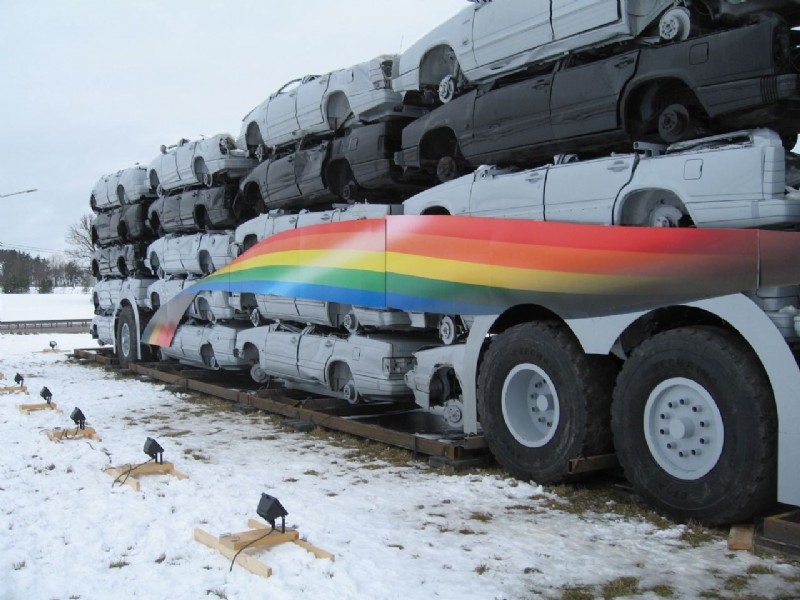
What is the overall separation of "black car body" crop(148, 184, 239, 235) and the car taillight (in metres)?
5.36

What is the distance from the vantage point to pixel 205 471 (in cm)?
720

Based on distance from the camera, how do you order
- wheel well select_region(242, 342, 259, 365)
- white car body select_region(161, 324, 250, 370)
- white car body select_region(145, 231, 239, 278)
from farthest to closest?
1. white car body select_region(145, 231, 239, 278)
2. white car body select_region(161, 324, 250, 370)
3. wheel well select_region(242, 342, 259, 365)

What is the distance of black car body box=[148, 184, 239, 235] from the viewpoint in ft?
42.3

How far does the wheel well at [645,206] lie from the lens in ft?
19.3

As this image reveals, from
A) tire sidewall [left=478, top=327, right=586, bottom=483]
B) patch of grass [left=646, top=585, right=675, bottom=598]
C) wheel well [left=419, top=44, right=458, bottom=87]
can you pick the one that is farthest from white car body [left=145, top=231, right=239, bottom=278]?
patch of grass [left=646, top=585, right=675, bottom=598]

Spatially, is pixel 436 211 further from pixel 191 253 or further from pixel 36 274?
pixel 36 274

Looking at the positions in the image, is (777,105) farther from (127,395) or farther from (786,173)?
(127,395)

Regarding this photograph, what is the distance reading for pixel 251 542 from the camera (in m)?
4.89

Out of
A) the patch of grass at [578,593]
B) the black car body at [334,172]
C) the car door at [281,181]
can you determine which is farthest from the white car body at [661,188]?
the car door at [281,181]

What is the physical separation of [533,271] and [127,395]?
8.06 meters

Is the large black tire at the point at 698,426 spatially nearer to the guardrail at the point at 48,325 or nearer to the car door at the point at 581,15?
the car door at the point at 581,15

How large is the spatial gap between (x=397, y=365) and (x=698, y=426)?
12.2ft

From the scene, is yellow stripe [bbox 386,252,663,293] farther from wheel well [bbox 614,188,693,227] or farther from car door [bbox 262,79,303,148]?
car door [bbox 262,79,303,148]

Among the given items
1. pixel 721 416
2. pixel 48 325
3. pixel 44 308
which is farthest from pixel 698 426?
pixel 44 308
